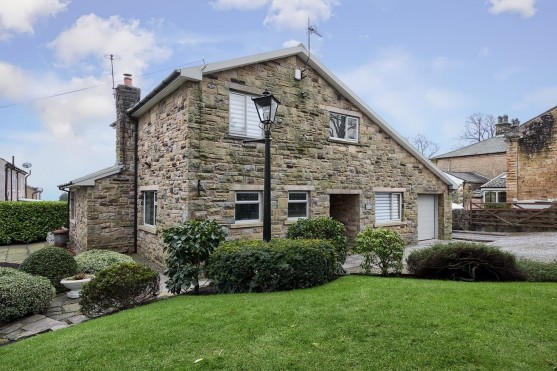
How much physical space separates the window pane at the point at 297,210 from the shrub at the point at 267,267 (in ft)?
14.8

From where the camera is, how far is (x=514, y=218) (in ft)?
67.4

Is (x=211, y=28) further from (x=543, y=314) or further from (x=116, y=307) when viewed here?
(x=543, y=314)

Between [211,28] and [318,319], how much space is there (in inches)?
366

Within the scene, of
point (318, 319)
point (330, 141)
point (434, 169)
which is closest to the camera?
point (318, 319)

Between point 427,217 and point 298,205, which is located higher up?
point 298,205

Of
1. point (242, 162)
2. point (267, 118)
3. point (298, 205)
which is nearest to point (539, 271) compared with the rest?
point (267, 118)

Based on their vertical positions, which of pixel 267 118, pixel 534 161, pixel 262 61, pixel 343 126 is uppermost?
pixel 262 61

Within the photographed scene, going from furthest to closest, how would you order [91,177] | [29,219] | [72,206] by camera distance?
[29,219]
[72,206]
[91,177]

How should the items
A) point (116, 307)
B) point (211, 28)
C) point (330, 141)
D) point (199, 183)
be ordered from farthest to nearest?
point (330, 141), point (211, 28), point (199, 183), point (116, 307)

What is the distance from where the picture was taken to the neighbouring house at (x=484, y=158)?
32500 mm

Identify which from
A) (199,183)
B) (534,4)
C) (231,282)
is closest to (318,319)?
(231,282)

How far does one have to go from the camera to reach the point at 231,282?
6844mm

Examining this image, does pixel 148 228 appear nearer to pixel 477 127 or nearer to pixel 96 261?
pixel 96 261

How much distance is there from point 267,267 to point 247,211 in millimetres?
4130
